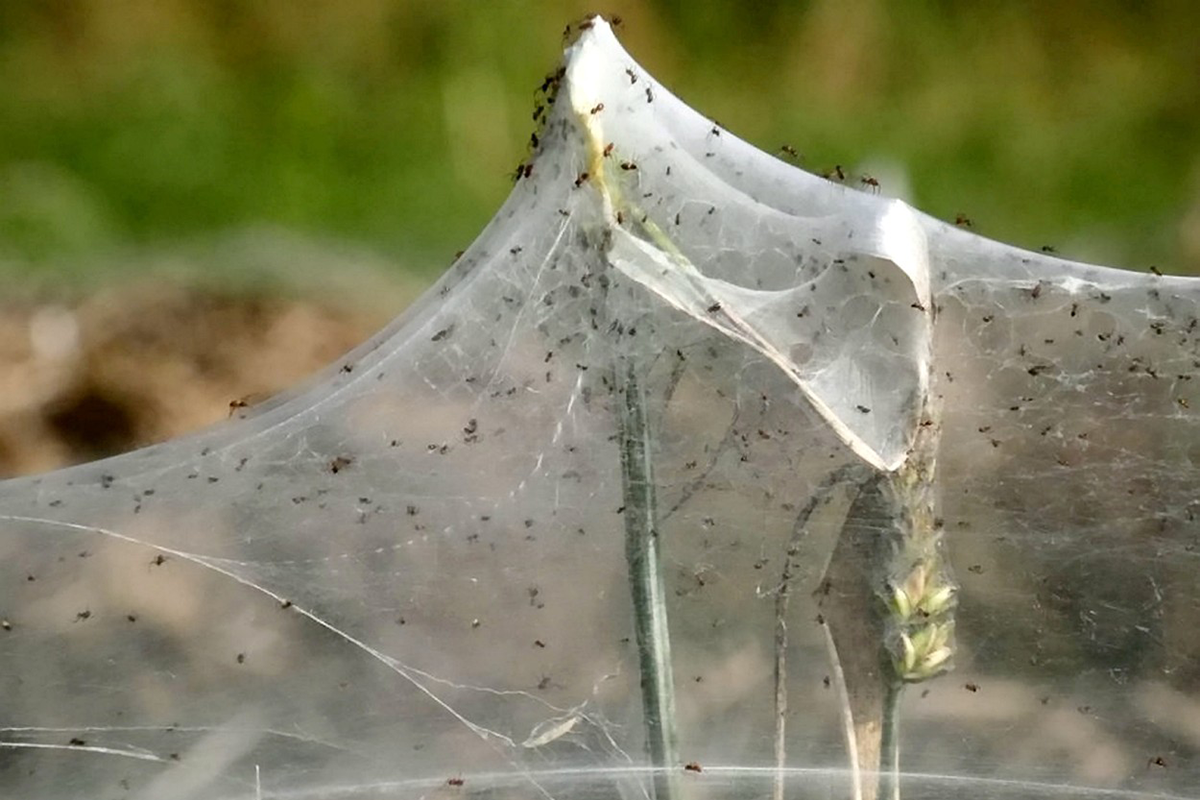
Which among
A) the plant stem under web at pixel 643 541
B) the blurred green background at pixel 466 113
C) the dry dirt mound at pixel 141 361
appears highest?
the blurred green background at pixel 466 113

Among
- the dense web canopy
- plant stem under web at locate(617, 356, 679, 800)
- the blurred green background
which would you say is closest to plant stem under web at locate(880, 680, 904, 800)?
the dense web canopy

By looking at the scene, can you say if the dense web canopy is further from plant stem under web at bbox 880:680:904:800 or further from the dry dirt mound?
the dry dirt mound

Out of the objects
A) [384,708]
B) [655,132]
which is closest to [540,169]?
[655,132]

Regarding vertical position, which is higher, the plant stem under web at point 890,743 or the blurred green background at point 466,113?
the blurred green background at point 466,113

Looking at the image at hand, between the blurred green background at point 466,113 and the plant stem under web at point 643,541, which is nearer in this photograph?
the plant stem under web at point 643,541

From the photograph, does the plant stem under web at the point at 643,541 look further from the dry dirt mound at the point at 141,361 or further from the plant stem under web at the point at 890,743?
the dry dirt mound at the point at 141,361

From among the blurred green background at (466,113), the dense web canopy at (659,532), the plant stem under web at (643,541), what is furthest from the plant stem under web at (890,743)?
the blurred green background at (466,113)
